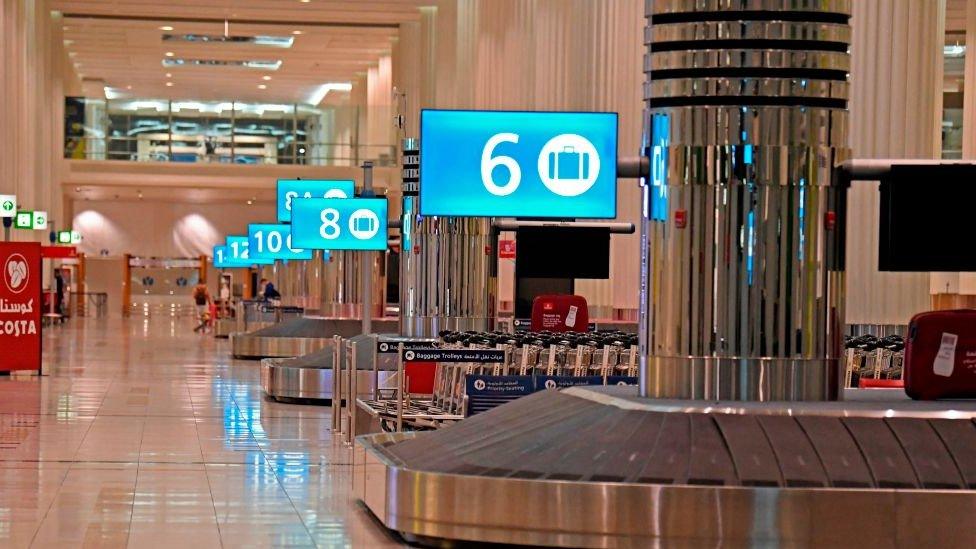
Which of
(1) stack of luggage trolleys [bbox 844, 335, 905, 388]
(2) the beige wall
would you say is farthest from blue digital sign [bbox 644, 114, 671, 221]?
(2) the beige wall

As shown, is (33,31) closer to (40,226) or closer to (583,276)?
(40,226)

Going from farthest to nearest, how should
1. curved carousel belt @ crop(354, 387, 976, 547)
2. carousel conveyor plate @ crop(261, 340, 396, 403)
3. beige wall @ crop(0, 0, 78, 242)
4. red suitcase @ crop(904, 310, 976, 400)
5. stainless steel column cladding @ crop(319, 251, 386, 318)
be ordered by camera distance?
beige wall @ crop(0, 0, 78, 242) < stainless steel column cladding @ crop(319, 251, 386, 318) < carousel conveyor plate @ crop(261, 340, 396, 403) < red suitcase @ crop(904, 310, 976, 400) < curved carousel belt @ crop(354, 387, 976, 547)

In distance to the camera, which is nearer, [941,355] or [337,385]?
[941,355]

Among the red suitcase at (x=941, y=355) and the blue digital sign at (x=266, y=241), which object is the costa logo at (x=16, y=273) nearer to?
the blue digital sign at (x=266, y=241)

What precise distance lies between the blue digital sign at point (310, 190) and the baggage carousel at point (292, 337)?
6.58 ft

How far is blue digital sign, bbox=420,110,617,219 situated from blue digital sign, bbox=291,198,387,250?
29.8 ft

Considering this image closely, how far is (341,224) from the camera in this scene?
19234 millimetres

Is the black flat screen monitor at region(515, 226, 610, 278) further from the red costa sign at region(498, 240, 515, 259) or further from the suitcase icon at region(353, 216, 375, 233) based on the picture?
the red costa sign at region(498, 240, 515, 259)

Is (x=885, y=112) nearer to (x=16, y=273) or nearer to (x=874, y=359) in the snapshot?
(x=874, y=359)

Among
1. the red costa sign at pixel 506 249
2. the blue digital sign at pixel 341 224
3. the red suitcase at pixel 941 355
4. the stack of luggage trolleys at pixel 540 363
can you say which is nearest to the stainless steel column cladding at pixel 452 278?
the blue digital sign at pixel 341 224

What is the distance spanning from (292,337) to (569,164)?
19035mm

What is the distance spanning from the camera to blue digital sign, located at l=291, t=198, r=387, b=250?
19.0 metres

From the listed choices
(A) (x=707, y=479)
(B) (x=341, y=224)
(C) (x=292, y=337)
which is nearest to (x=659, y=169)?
(A) (x=707, y=479)

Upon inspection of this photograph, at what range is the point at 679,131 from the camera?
791 cm
